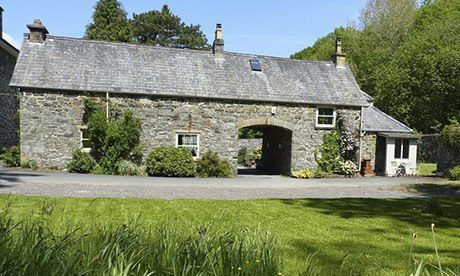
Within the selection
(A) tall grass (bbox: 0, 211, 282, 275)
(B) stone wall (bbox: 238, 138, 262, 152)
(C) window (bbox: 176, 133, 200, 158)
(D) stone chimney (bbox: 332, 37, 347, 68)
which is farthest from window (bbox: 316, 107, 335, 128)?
(A) tall grass (bbox: 0, 211, 282, 275)

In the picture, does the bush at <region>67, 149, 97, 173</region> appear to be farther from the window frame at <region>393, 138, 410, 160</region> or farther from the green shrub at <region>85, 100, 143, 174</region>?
the window frame at <region>393, 138, 410, 160</region>

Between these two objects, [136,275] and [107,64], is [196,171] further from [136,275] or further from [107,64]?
[136,275]

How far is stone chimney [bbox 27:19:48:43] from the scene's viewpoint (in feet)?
62.4

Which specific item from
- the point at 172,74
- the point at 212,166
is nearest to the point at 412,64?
the point at 172,74

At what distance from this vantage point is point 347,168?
819 inches

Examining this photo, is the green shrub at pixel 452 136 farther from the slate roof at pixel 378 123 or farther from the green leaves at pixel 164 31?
the green leaves at pixel 164 31

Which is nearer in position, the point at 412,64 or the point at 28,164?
the point at 28,164

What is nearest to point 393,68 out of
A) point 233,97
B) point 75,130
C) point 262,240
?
point 233,97

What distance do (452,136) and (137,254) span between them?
847 inches

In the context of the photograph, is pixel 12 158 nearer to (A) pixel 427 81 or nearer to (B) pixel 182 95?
(B) pixel 182 95

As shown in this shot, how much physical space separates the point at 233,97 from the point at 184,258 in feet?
56.5

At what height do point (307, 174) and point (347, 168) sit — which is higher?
point (347, 168)

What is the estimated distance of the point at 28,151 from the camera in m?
17.9

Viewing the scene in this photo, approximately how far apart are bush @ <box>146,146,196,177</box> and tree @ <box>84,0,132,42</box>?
84.3ft
